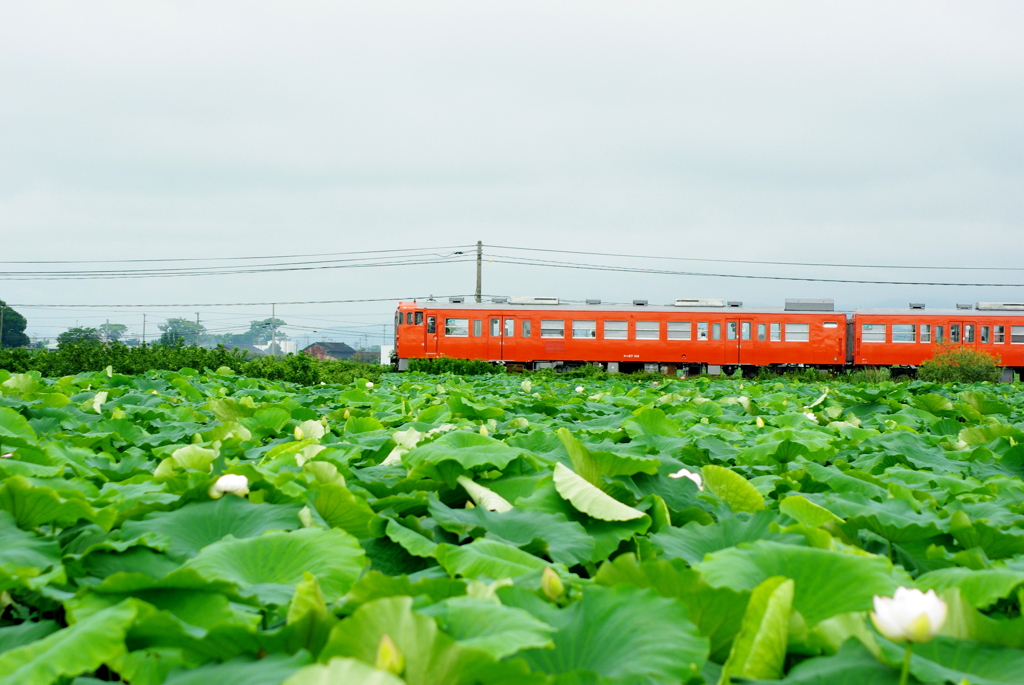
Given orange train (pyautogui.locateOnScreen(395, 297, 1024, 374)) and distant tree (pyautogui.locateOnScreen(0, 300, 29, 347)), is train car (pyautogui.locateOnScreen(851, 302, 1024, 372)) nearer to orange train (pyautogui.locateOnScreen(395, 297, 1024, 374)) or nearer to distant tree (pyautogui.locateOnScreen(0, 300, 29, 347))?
orange train (pyautogui.locateOnScreen(395, 297, 1024, 374))

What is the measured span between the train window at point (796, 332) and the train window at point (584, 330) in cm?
701

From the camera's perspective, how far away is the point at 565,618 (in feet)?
3.76

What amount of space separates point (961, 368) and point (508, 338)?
46.9ft

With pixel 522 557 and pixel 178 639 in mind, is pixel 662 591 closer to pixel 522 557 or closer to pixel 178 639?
pixel 522 557

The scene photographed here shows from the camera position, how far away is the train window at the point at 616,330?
2688cm

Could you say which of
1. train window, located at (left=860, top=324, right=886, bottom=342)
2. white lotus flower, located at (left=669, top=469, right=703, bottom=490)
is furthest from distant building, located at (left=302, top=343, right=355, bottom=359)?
white lotus flower, located at (left=669, top=469, right=703, bottom=490)

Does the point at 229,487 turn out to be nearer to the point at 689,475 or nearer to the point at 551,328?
the point at 689,475

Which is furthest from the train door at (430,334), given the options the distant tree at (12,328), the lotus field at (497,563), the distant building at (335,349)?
the distant building at (335,349)

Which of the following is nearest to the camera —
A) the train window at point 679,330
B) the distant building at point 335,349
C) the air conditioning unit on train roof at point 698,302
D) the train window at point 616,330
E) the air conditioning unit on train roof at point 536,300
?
the train window at point 679,330

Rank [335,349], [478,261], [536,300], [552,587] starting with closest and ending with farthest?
[552,587], [536,300], [478,261], [335,349]

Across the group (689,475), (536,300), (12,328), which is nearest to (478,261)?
(536,300)

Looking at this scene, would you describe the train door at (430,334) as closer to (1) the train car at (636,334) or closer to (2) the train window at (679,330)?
(1) the train car at (636,334)

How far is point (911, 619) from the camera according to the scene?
36.5 inches

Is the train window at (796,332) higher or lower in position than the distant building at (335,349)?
higher
